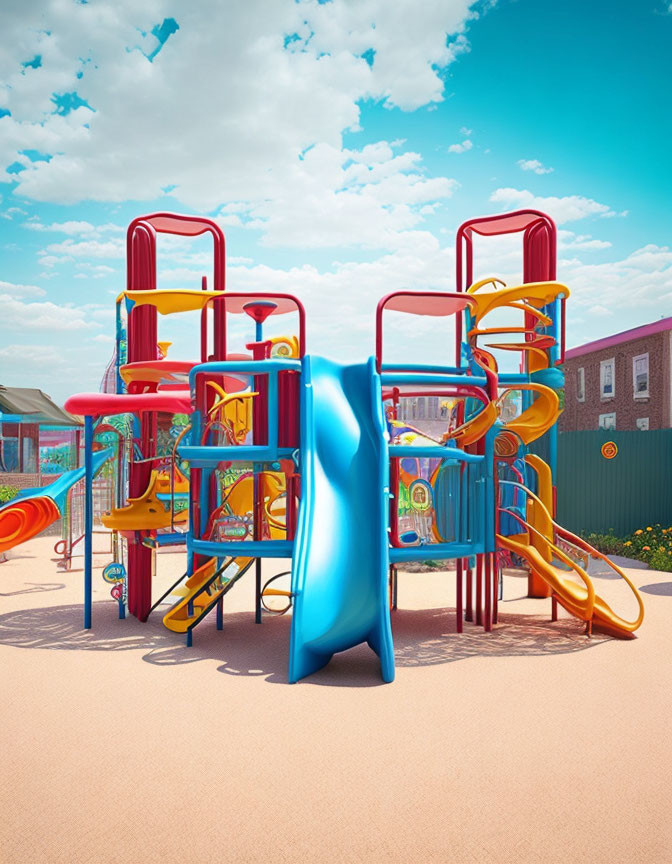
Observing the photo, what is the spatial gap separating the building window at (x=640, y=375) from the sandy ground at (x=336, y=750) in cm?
1421

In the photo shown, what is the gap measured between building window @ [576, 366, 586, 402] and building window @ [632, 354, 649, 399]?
369 centimetres

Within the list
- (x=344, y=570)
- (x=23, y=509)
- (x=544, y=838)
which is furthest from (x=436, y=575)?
(x=544, y=838)

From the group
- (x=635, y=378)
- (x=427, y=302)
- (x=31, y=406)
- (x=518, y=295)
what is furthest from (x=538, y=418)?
(x=31, y=406)

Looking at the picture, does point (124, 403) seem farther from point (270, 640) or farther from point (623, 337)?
point (623, 337)

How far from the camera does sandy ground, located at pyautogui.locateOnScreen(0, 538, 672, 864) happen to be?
3980 millimetres

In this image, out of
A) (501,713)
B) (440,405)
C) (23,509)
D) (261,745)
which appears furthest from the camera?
(23,509)

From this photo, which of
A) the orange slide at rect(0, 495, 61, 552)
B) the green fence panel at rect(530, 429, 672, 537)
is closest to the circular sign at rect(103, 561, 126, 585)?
the orange slide at rect(0, 495, 61, 552)

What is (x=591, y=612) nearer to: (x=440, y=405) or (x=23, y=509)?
(x=440, y=405)

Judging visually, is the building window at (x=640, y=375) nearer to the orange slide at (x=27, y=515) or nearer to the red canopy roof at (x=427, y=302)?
the red canopy roof at (x=427, y=302)

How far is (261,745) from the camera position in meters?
5.25

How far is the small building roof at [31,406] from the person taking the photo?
2497cm

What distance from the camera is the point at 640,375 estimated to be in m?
21.8

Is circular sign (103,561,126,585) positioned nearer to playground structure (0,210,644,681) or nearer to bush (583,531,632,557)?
playground structure (0,210,644,681)

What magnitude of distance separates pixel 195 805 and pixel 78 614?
6.06 m
